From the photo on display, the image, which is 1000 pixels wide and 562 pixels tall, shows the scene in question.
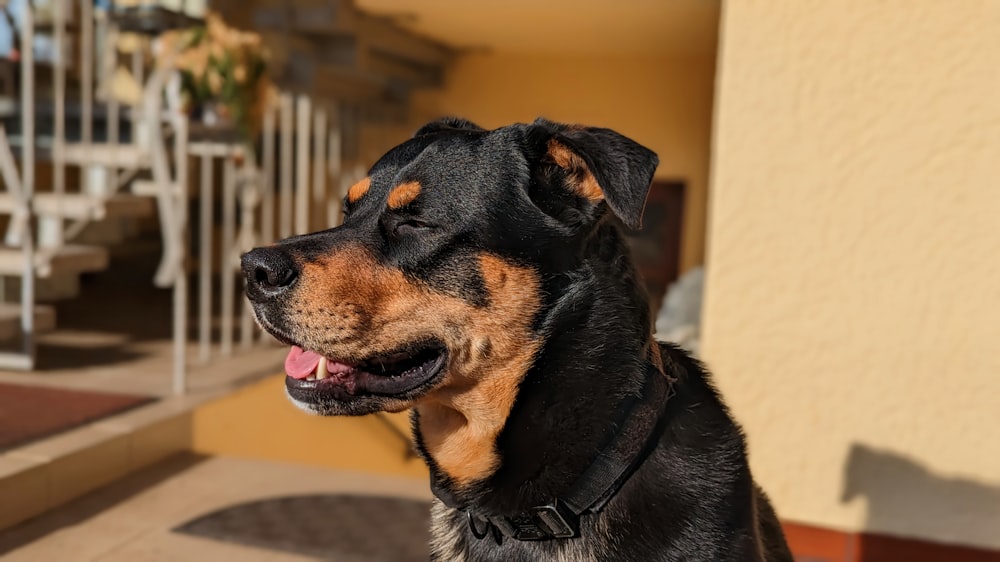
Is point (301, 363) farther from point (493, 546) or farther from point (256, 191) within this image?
point (256, 191)

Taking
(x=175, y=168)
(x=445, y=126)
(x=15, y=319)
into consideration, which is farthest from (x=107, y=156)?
(x=445, y=126)

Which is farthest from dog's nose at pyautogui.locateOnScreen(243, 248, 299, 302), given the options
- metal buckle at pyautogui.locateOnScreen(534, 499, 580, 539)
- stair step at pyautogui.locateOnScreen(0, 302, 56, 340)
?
stair step at pyautogui.locateOnScreen(0, 302, 56, 340)

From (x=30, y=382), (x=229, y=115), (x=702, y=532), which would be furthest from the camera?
(x=229, y=115)

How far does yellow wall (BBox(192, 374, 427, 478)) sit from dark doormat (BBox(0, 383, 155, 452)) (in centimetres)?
41

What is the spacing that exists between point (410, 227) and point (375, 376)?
0.31 meters

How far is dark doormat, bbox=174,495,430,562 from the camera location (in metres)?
2.98

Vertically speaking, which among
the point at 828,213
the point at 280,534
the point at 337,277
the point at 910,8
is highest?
the point at 910,8

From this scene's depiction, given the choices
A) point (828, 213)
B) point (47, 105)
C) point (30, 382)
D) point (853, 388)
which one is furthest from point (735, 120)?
point (47, 105)

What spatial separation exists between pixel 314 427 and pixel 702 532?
121 inches

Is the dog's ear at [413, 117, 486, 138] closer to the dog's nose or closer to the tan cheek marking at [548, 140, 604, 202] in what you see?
the tan cheek marking at [548, 140, 604, 202]

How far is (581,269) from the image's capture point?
5.66 feet

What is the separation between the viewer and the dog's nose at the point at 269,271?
166 cm

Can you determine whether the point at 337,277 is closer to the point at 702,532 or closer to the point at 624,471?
the point at 624,471

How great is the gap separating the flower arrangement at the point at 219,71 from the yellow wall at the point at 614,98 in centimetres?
349
